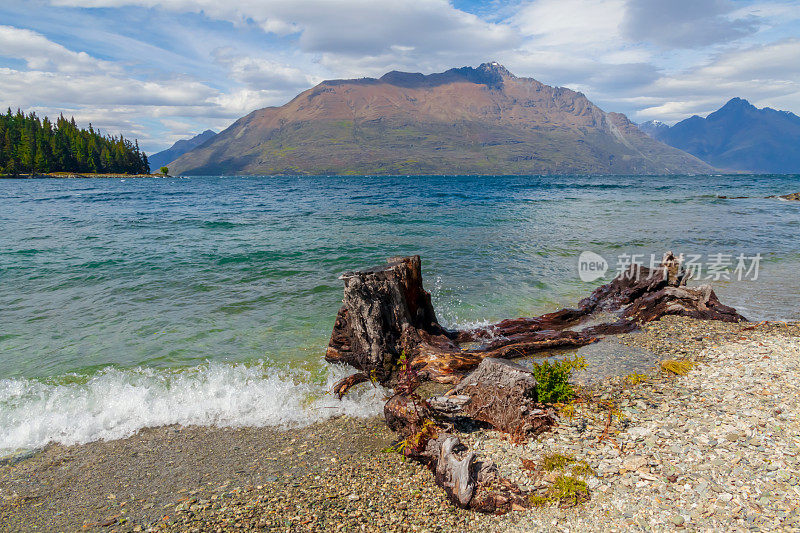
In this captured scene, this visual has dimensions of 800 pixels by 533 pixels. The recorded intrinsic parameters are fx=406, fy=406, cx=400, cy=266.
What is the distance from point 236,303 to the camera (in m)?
15.0

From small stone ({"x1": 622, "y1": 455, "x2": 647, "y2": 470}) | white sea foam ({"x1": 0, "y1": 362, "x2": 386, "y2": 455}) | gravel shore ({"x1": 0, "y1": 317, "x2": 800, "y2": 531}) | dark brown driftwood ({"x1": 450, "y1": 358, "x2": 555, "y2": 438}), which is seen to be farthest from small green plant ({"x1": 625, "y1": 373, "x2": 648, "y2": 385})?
white sea foam ({"x1": 0, "y1": 362, "x2": 386, "y2": 455})

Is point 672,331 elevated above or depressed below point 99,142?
below

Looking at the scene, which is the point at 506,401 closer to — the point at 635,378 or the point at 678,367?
the point at 635,378

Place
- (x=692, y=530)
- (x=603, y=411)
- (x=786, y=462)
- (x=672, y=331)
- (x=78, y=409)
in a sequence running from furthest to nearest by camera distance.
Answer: (x=672, y=331) < (x=78, y=409) < (x=603, y=411) < (x=786, y=462) < (x=692, y=530)

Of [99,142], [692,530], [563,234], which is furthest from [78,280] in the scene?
[99,142]

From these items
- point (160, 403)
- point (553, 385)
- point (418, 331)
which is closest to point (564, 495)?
point (553, 385)

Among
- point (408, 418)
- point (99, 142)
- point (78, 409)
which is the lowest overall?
point (78, 409)

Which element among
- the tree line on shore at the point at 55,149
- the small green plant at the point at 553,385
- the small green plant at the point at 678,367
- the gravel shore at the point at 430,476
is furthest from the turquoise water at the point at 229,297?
the tree line on shore at the point at 55,149

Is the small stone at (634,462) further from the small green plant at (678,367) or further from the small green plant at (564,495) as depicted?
the small green plant at (678,367)

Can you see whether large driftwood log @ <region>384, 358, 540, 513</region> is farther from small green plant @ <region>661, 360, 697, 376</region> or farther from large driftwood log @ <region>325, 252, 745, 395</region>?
small green plant @ <region>661, 360, 697, 376</region>

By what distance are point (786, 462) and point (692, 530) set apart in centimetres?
199

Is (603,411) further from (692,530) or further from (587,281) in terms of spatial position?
(587,281)

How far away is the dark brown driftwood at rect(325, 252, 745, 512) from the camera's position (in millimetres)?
5855

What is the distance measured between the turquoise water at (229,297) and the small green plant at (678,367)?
570 cm
